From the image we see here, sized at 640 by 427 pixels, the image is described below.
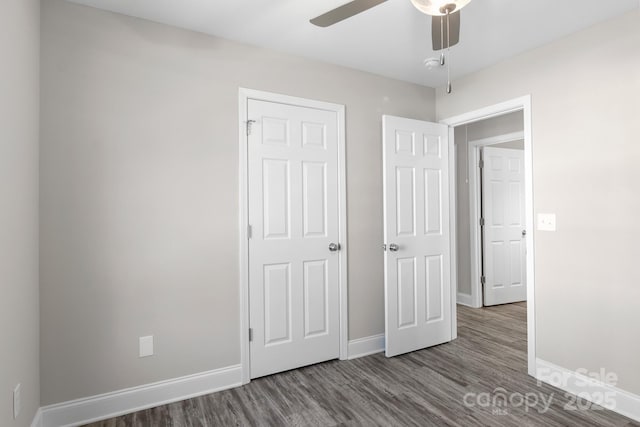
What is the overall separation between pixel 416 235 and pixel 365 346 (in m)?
1.08

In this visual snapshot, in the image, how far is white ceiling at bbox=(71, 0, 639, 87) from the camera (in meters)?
2.18

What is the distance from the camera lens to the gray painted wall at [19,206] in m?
1.50

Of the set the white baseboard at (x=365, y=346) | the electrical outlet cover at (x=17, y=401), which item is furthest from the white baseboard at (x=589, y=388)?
the electrical outlet cover at (x=17, y=401)

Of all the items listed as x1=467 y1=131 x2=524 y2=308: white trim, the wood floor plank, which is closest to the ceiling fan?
the wood floor plank

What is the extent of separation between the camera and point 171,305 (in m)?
2.40

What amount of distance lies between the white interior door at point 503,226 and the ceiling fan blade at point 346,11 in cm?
366

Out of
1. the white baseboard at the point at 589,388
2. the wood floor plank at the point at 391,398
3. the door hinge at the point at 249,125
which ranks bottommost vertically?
the wood floor plank at the point at 391,398

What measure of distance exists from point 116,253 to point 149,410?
40.2 inches

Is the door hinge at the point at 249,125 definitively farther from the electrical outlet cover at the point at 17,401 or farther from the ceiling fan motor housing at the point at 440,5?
the electrical outlet cover at the point at 17,401

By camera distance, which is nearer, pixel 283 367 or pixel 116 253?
pixel 116 253

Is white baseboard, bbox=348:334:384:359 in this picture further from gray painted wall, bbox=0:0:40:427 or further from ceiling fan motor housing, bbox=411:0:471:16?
ceiling fan motor housing, bbox=411:0:471:16

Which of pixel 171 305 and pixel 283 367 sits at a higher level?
pixel 171 305

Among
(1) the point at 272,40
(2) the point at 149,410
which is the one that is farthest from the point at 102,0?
(2) the point at 149,410

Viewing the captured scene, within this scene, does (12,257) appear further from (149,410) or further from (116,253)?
(149,410)
